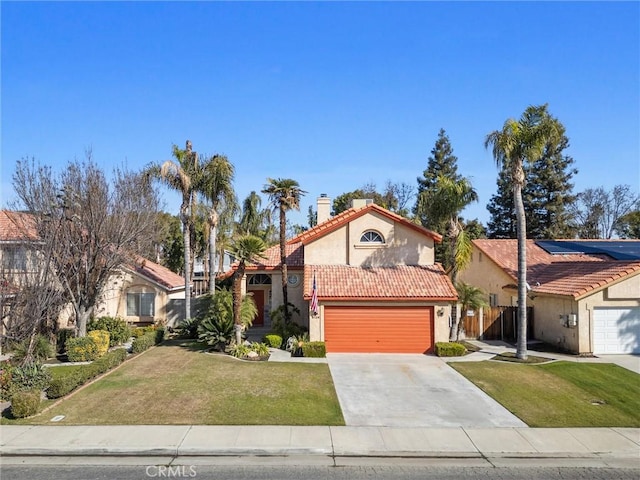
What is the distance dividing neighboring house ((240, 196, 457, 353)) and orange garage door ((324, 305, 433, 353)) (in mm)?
46

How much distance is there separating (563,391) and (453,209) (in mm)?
9260

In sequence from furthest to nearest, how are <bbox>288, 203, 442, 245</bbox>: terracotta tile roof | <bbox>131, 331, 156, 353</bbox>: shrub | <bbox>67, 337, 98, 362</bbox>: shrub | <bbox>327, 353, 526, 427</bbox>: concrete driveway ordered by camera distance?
<bbox>288, 203, 442, 245</bbox>: terracotta tile roof → <bbox>131, 331, 156, 353</bbox>: shrub → <bbox>67, 337, 98, 362</bbox>: shrub → <bbox>327, 353, 526, 427</bbox>: concrete driveway

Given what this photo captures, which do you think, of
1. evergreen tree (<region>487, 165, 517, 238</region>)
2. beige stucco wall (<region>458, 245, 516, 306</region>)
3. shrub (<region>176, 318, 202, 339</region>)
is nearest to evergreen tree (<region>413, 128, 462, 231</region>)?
evergreen tree (<region>487, 165, 517, 238</region>)

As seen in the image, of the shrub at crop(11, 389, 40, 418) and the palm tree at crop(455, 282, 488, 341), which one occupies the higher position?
the palm tree at crop(455, 282, 488, 341)

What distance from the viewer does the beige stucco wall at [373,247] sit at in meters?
25.5

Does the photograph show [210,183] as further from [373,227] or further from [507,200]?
[507,200]

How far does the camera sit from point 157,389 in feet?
52.5

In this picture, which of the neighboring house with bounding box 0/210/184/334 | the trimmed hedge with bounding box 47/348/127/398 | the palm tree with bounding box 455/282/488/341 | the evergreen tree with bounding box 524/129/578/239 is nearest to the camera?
the trimmed hedge with bounding box 47/348/127/398

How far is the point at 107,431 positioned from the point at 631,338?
21372 mm

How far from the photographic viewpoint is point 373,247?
25.5 metres

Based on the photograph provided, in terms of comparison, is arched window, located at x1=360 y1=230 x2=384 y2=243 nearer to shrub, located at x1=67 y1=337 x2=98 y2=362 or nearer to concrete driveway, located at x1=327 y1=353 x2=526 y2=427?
concrete driveway, located at x1=327 y1=353 x2=526 y2=427

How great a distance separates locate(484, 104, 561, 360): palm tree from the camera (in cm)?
1964

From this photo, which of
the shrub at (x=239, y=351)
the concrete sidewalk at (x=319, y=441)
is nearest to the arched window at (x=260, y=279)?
the shrub at (x=239, y=351)

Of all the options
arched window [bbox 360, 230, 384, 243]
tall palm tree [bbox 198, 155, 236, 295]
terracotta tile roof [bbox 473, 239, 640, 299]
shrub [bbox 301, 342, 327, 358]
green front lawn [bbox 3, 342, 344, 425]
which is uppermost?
tall palm tree [bbox 198, 155, 236, 295]
